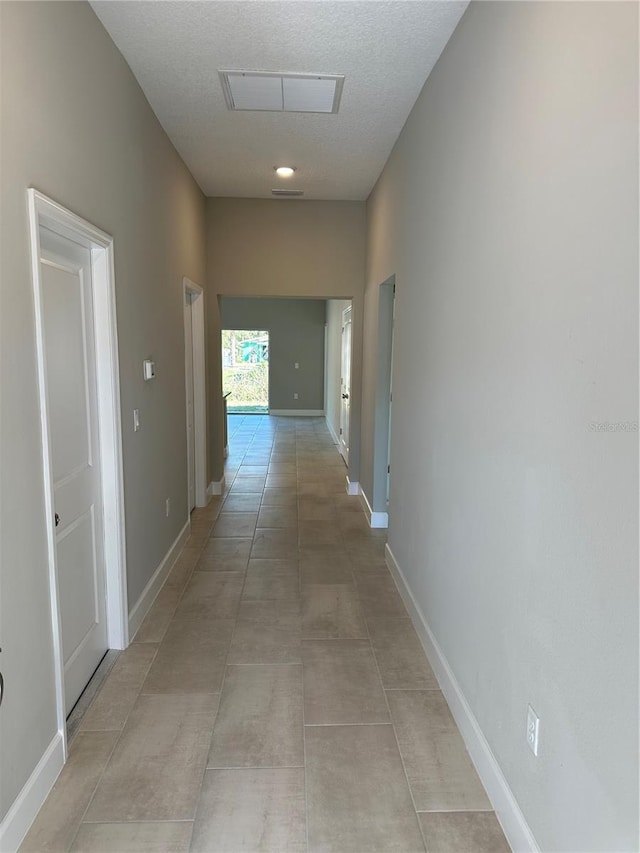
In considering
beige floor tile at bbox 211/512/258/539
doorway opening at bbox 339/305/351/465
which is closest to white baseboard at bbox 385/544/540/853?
beige floor tile at bbox 211/512/258/539

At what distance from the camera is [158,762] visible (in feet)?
6.31

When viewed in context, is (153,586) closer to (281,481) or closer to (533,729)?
(533,729)

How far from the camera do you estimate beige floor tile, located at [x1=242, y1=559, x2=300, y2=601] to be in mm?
3285

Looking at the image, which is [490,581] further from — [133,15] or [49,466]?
[133,15]

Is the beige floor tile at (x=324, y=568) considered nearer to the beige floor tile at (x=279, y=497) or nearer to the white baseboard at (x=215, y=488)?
the beige floor tile at (x=279, y=497)

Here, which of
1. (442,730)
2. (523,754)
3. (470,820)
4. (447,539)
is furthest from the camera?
(447,539)

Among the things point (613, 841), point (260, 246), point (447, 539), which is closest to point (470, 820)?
point (613, 841)

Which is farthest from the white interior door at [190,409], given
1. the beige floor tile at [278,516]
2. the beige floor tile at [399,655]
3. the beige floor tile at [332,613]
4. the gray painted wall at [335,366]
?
the gray painted wall at [335,366]

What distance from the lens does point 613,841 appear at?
1.12 meters

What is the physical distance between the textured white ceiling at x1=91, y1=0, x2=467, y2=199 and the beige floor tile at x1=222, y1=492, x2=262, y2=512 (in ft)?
10.1

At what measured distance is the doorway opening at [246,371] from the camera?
40.7 ft

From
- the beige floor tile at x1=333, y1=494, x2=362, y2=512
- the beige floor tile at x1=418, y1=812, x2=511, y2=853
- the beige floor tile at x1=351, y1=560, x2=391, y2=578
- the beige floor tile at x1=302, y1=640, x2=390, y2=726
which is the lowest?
the beige floor tile at x1=418, y1=812, x2=511, y2=853

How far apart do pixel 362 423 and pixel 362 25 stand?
3557 mm

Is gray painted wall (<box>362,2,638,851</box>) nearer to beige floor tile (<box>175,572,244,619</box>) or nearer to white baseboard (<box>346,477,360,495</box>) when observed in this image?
beige floor tile (<box>175,572,244,619</box>)
